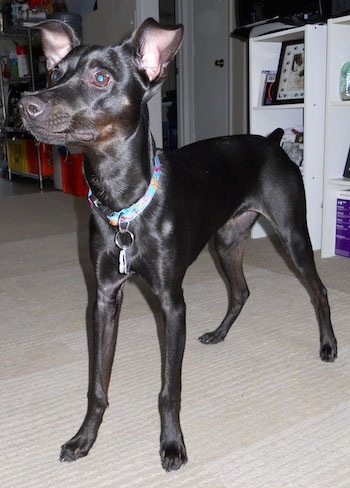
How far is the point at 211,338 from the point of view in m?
2.14

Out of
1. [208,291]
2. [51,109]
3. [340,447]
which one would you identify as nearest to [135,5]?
[208,291]

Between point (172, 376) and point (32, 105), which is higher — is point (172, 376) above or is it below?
below

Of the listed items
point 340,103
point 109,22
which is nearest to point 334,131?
point 340,103

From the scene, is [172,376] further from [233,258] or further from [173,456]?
[233,258]

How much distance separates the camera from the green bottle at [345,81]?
314 centimetres

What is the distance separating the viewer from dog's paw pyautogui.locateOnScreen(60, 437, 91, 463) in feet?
4.72

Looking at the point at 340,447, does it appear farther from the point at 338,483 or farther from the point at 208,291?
the point at 208,291

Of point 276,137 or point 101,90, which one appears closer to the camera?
point 101,90

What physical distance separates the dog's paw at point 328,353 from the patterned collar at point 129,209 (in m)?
0.98

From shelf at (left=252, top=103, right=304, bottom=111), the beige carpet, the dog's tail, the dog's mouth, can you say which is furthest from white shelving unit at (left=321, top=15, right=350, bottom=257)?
the dog's mouth

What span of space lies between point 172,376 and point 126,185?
528 millimetres

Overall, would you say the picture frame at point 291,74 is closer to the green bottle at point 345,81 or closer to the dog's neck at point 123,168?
the green bottle at point 345,81

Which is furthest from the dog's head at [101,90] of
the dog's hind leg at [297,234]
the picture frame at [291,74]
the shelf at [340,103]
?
the picture frame at [291,74]

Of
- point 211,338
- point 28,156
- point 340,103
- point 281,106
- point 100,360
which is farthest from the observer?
point 28,156
